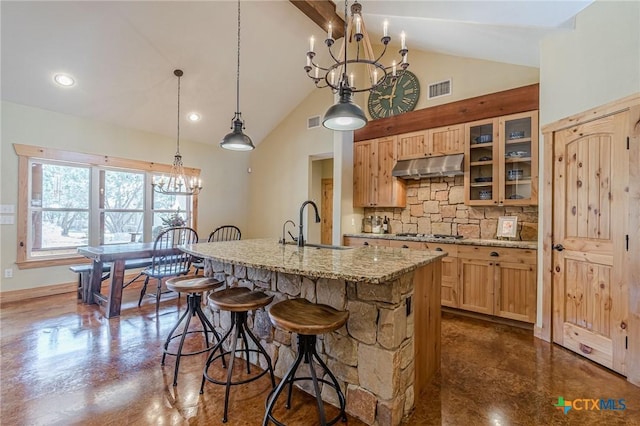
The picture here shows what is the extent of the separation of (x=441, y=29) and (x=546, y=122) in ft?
5.23

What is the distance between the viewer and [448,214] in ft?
13.9

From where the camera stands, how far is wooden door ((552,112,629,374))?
2365mm

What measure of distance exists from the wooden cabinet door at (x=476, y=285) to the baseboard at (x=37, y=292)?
5.62m

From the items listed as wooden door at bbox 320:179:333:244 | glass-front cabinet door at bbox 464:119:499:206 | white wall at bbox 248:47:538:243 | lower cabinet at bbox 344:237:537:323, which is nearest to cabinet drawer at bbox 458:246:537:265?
lower cabinet at bbox 344:237:537:323

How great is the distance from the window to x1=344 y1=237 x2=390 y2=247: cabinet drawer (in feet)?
8.51

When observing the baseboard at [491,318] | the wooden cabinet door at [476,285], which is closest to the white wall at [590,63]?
the baseboard at [491,318]

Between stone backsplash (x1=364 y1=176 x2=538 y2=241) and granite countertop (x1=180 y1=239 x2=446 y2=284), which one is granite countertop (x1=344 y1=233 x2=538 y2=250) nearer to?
stone backsplash (x1=364 y1=176 x2=538 y2=241)

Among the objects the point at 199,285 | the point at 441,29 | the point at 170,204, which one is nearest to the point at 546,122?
the point at 441,29

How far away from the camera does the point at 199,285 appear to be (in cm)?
226

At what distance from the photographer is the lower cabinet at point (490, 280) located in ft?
10.4

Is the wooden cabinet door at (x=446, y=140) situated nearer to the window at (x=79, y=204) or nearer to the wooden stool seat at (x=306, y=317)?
the wooden stool seat at (x=306, y=317)

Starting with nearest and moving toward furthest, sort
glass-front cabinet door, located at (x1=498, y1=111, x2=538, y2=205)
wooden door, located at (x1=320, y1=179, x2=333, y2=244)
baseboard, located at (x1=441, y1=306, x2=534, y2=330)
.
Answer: baseboard, located at (x1=441, y1=306, x2=534, y2=330) → glass-front cabinet door, located at (x1=498, y1=111, x2=538, y2=205) → wooden door, located at (x1=320, y1=179, x2=333, y2=244)

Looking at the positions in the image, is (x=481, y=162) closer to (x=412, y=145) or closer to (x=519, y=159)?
(x=519, y=159)

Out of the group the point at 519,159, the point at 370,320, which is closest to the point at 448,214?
the point at 519,159
